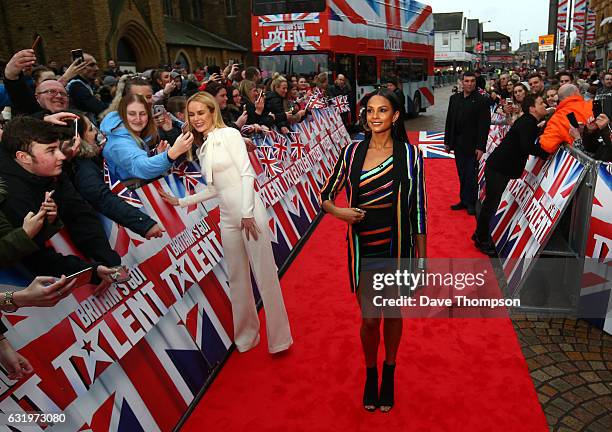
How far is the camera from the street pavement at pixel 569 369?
10.5 feet

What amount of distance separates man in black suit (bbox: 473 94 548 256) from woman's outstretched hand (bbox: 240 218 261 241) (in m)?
3.41

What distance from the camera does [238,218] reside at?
146 inches

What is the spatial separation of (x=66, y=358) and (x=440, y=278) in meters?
4.27

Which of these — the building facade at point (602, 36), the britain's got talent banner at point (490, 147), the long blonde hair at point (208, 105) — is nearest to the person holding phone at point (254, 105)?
the long blonde hair at point (208, 105)

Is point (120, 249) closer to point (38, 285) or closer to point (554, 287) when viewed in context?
point (38, 285)

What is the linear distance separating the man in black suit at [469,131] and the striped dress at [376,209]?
A: 453cm

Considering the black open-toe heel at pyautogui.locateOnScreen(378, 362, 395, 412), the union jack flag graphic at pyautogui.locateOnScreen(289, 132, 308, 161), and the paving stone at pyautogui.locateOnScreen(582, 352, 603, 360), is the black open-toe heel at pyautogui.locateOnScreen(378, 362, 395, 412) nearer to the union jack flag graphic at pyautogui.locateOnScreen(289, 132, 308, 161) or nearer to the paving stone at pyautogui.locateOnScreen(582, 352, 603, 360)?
the paving stone at pyautogui.locateOnScreen(582, 352, 603, 360)

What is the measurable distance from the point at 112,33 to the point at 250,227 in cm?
2225

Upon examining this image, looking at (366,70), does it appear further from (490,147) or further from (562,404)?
(562,404)

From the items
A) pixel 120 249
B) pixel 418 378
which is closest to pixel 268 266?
pixel 120 249

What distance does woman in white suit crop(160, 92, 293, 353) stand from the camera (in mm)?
3609

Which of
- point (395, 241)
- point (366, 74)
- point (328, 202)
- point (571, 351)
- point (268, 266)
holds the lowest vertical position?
point (571, 351)

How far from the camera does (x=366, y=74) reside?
1653cm

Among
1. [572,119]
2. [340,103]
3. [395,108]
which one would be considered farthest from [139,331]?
[340,103]
